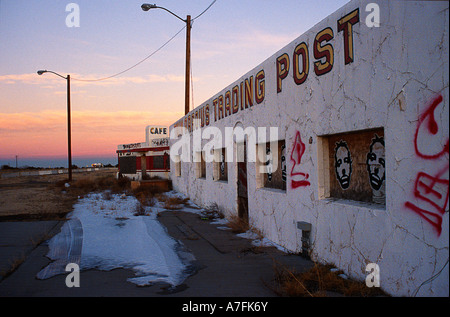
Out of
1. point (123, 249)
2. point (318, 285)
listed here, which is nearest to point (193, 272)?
point (318, 285)

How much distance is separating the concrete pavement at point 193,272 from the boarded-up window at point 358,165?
149cm

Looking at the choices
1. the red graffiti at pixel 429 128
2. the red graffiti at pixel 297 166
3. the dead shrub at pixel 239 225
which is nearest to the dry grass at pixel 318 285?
the red graffiti at pixel 297 166

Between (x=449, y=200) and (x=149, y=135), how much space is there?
27111 mm

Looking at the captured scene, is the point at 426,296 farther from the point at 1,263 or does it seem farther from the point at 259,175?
the point at 1,263

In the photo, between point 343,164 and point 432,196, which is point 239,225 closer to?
point 343,164

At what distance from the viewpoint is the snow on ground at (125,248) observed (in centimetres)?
590

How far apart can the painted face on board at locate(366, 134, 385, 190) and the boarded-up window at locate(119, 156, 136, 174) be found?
2750cm

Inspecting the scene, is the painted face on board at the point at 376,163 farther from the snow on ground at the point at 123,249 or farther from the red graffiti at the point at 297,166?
the snow on ground at the point at 123,249

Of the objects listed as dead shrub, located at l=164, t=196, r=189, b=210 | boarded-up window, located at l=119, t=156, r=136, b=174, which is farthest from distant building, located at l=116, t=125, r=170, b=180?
dead shrub, located at l=164, t=196, r=189, b=210

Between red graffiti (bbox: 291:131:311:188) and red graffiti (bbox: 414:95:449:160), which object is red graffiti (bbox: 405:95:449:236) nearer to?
red graffiti (bbox: 414:95:449:160)

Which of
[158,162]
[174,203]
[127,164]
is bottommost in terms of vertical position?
[174,203]

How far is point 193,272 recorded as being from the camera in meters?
5.86

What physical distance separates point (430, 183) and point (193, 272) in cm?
379
